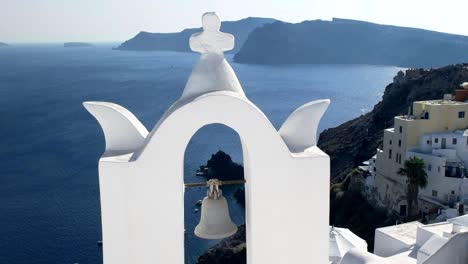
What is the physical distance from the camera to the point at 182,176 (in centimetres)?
423

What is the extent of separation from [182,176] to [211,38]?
4.19 ft

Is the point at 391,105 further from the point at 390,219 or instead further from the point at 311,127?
the point at 311,127

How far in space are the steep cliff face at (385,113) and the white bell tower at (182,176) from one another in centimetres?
3714

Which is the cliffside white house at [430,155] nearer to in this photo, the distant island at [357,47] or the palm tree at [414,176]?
the palm tree at [414,176]

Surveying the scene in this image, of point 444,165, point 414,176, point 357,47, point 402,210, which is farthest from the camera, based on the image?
point 357,47

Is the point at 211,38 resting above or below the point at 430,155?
above

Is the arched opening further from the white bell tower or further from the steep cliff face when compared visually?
the white bell tower

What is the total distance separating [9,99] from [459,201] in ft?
281

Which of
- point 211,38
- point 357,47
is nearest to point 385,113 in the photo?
point 211,38

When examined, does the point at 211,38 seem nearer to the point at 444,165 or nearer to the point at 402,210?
the point at 444,165

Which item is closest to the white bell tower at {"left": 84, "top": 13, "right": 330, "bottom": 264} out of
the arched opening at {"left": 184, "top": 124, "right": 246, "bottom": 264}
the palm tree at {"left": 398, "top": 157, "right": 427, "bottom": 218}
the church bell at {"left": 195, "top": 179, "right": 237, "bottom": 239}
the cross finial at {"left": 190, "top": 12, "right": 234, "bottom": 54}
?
the cross finial at {"left": 190, "top": 12, "right": 234, "bottom": 54}

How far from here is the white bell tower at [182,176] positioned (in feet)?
13.9

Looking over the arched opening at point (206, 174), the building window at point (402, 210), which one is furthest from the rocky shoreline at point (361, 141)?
the arched opening at point (206, 174)

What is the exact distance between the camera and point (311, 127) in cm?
485
